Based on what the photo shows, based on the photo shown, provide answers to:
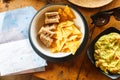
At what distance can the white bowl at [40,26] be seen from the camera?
0.94 m

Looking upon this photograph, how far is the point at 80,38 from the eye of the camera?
0.97m

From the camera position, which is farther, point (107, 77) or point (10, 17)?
point (10, 17)

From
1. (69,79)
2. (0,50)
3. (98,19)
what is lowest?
(69,79)

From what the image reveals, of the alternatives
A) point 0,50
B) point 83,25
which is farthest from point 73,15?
point 0,50

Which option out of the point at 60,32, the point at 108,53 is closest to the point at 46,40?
the point at 60,32

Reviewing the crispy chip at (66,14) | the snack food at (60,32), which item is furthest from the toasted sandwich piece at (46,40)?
the crispy chip at (66,14)

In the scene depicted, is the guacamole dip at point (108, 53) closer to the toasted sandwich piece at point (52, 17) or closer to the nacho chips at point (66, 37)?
the nacho chips at point (66, 37)

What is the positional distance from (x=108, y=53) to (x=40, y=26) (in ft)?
0.93

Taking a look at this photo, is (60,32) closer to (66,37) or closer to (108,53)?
(66,37)

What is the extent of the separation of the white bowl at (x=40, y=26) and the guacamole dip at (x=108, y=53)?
0.06m

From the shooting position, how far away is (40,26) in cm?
103

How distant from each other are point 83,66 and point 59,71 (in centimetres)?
9

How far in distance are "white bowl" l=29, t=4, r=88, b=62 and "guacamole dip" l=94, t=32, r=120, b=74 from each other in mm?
58

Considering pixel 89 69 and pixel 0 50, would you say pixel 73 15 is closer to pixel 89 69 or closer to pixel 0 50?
pixel 89 69
